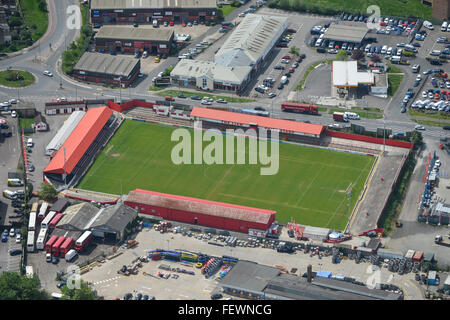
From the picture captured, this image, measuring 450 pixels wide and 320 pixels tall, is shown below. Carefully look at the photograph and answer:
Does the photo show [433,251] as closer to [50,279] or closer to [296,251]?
[296,251]

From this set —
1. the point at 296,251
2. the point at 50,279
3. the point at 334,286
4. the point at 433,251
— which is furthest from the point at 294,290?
the point at 50,279

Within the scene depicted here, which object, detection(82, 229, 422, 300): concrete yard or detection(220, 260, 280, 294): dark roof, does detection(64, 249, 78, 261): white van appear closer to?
detection(82, 229, 422, 300): concrete yard

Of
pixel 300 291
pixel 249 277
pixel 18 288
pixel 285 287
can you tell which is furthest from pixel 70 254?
pixel 300 291

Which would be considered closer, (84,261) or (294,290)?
(294,290)

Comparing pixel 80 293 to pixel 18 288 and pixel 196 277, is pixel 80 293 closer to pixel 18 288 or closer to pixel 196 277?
pixel 18 288

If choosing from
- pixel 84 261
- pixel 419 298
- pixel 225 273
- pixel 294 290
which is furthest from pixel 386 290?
pixel 84 261

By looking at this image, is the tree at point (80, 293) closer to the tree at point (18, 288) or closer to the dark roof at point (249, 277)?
the tree at point (18, 288)
